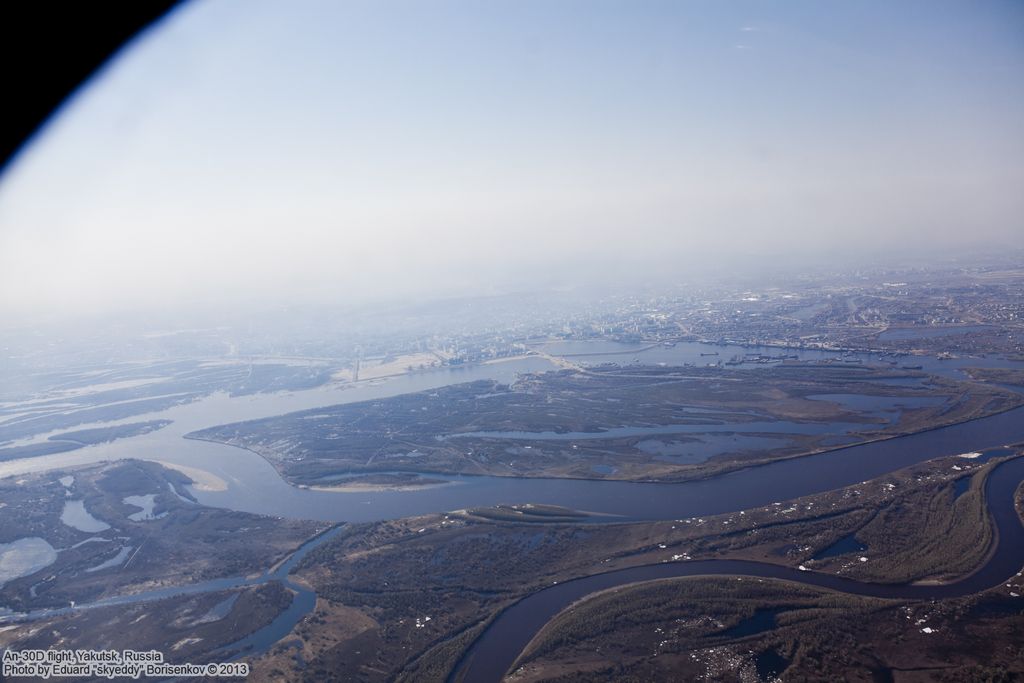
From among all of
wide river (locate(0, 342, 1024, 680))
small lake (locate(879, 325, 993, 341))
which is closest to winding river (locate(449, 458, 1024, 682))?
wide river (locate(0, 342, 1024, 680))

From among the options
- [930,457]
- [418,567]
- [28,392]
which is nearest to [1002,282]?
[930,457]

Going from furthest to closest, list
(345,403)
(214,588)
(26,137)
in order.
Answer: (345,403) < (214,588) < (26,137)

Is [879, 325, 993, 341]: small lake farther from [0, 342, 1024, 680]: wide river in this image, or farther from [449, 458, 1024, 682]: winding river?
[449, 458, 1024, 682]: winding river

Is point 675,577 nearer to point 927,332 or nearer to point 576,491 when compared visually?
point 576,491

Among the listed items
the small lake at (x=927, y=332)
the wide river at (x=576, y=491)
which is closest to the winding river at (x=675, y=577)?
the wide river at (x=576, y=491)

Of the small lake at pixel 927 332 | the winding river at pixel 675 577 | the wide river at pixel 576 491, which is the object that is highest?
the small lake at pixel 927 332

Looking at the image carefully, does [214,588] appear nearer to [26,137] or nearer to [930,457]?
[26,137]

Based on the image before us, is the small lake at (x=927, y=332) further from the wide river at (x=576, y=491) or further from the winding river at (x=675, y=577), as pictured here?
the winding river at (x=675, y=577)

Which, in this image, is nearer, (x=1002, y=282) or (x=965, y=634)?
(x=965, y=634)

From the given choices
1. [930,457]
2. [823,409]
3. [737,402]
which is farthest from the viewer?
[737,402]

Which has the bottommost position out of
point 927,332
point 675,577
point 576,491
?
point 675,577

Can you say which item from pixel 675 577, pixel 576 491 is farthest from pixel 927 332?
pixel 675 577
